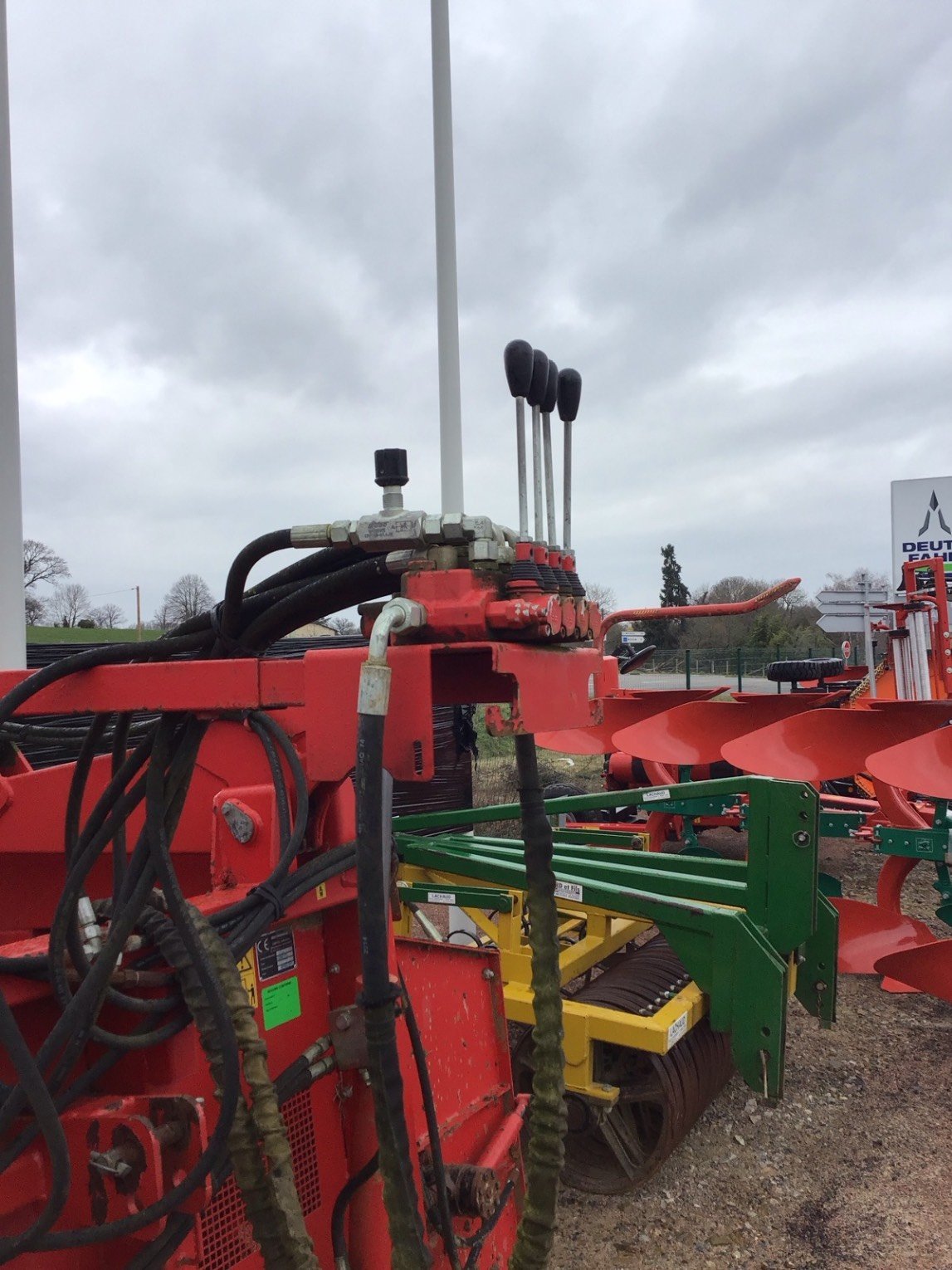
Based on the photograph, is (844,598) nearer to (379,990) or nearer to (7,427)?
(7,427)

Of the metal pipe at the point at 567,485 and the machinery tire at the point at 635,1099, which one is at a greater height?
the metal pipe at the point at 567,485

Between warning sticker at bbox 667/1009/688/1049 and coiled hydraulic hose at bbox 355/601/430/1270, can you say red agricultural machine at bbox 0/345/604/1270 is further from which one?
warning sticker at bbox 667/1009/688/1049

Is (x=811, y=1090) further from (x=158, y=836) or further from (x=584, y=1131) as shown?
(x=158, y=836)

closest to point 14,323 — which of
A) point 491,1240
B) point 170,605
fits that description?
point 491,1240

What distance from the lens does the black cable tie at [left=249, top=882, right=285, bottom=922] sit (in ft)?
4.94

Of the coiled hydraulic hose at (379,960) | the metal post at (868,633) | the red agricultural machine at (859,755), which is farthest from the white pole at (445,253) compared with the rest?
the metal post at (868,633)

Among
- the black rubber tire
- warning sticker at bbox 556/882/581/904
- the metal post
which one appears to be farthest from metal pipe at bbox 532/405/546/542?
the black rubber tire

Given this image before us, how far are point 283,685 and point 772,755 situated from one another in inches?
183

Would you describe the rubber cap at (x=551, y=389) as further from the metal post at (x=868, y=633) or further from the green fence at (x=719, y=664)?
the green fence at (x=719, y=664)

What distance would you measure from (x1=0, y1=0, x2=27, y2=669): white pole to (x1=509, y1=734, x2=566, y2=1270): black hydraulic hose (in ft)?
10.8

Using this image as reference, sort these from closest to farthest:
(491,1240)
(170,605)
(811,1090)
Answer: (491,1240), (811,1090), (170,605)

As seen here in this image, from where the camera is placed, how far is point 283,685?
1515 millimetres

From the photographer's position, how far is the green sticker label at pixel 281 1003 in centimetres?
169

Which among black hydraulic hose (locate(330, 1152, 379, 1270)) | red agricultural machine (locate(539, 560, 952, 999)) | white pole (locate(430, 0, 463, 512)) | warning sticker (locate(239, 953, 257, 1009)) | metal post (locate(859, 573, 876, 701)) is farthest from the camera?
metal post (locate(859, 573, 876, 701))
